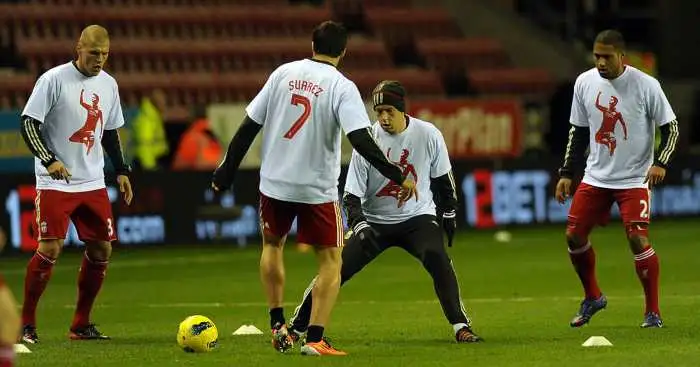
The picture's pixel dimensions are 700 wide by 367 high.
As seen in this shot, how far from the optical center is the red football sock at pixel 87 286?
12.5m

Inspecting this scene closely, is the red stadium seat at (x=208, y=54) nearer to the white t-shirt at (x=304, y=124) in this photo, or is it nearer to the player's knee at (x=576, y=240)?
the player's knee at (x=576, y=240)

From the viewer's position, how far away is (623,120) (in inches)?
503

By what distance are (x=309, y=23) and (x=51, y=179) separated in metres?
20.9

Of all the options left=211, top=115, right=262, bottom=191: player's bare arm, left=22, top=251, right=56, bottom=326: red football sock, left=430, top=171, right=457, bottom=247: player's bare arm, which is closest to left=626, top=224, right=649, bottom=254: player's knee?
left=430, top=171, right=457, bottom=247: player's bare arm

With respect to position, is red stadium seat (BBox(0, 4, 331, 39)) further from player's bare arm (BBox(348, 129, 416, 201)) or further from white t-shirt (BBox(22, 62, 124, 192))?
player's bare arm (BBox(348, 129, 416, 201))

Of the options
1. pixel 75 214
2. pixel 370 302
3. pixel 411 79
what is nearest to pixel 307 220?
pixel 75 214

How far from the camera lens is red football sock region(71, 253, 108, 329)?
41.0ft

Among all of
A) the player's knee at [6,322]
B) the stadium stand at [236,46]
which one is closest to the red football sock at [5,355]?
the player's knee at [6,322]

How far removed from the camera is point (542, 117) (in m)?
30.0

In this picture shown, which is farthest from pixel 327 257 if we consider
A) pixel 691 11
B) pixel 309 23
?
pixel 691 11

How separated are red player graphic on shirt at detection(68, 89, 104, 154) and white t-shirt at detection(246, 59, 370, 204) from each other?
75.0 inches

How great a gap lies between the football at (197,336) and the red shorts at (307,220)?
823 millimetres

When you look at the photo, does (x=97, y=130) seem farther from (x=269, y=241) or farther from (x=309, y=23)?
(x=309, y=23)

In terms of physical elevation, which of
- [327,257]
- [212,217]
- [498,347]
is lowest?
[212,217]
